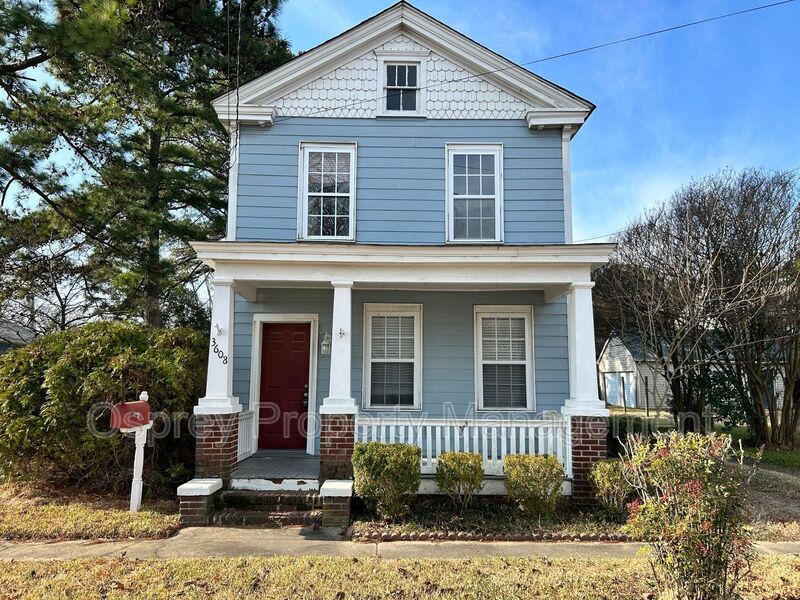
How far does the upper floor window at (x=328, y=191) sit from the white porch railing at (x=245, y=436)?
10.3 ft

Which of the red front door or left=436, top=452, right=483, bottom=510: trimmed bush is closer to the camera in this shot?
left=436, top=452, right=483, bottom=510: trimmed bush

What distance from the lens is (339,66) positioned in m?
8.60

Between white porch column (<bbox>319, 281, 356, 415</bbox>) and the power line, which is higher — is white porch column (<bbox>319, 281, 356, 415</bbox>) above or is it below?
below

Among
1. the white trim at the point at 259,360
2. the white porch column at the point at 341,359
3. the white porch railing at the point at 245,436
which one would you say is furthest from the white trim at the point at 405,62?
the white porch railing at the point at 245,436

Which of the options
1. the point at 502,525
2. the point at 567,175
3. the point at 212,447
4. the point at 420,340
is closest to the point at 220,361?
the point at 212,447

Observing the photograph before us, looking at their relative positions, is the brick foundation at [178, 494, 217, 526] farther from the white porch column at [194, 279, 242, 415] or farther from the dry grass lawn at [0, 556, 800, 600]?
the dry grass lawn at [0, 556, 800, 600]

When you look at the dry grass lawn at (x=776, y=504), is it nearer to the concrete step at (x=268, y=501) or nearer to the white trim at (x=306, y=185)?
the concrete step at (x=268, y=501)

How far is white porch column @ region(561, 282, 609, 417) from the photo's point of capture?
6555mm

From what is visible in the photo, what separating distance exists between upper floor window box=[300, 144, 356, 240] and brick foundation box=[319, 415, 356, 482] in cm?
324

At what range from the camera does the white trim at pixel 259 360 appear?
820 cm

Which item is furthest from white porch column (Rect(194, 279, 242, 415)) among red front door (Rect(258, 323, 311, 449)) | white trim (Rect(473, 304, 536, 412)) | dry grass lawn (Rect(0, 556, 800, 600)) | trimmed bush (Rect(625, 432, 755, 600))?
trimmed bush (Rect(625, 432, 755, 600))

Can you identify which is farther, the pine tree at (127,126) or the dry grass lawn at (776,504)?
the pine tree at (127,126)

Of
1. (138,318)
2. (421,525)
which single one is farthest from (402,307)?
(138,318)

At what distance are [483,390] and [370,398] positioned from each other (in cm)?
194
